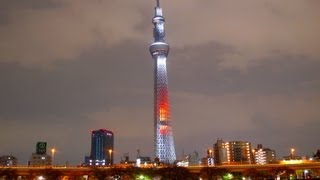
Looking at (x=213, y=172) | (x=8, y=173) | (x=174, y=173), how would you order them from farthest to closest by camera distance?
(x=213, y=172)
(x=174, y=173)
(x=8, y=173)

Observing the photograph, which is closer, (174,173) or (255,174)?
(174,173)

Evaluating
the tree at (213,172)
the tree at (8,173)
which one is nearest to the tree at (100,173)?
the tree at (8,173)

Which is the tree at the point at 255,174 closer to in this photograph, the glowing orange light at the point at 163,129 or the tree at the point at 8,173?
the tree at the point at 8,173

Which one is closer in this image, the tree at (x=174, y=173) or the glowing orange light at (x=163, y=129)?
the tree at (x=174, y=173)

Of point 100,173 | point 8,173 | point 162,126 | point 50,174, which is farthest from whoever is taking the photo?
point 162,126

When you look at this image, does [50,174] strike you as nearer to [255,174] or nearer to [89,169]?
[89,169]

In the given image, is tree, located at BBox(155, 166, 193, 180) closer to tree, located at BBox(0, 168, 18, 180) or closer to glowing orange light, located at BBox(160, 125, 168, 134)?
tree, located at BBox(0, 168, 18, 180)

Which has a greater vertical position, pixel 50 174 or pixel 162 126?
pixel 162 126

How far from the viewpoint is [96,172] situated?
358 feet

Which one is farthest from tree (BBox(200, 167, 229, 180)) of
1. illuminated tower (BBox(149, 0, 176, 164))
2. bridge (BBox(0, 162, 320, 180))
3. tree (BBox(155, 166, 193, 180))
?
illuminated tower (BBox(149, 0, 176, 164))

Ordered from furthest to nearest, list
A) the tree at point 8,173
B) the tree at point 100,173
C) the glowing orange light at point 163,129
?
the glowing orange light at point 163,129 → the tree at point 100,173 → the tree at point 8,173

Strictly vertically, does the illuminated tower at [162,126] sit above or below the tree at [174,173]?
above

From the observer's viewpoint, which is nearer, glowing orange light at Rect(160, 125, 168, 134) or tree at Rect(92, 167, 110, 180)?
tree at Rect(92, 167, 110, 180)

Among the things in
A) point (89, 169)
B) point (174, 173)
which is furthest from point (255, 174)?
point (89, 169)
